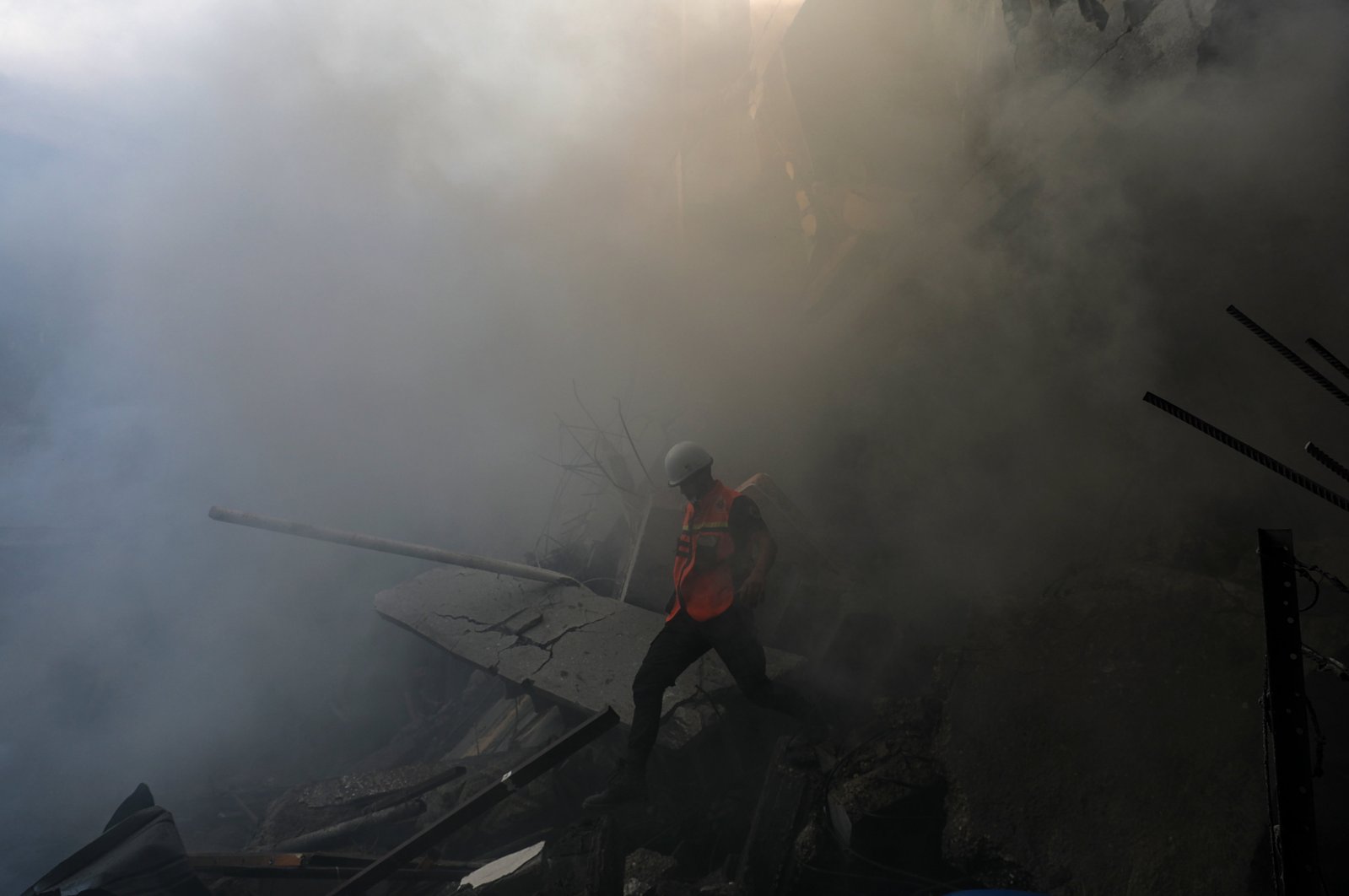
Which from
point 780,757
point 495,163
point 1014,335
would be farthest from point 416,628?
point 495,163

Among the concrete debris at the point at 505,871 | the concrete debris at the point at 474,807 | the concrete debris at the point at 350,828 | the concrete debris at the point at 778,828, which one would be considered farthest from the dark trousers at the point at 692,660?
the concrete debris at the point at 350,828

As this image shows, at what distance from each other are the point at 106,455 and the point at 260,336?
2.54 meters

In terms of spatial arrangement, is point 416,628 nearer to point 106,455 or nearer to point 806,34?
point 806,34

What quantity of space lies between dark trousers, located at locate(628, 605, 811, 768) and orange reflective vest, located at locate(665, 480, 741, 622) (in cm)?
5

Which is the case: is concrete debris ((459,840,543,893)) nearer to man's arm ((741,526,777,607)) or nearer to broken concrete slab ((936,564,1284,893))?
man's arm ((741,526,777,607))

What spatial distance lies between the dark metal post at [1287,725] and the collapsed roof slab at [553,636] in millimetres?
2562

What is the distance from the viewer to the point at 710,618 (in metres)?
3.27

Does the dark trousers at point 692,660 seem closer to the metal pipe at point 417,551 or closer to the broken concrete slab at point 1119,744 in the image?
the broken concrete slab at point 1119,744

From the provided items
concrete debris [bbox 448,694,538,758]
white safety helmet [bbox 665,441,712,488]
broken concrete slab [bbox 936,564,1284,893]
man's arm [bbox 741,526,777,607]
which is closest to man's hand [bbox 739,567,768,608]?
man's arm [bbox 741,526,777,607]

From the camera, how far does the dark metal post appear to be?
129cm

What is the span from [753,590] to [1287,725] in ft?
6.88

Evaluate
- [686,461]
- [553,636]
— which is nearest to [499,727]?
[553,636]

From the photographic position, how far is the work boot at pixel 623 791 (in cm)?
315

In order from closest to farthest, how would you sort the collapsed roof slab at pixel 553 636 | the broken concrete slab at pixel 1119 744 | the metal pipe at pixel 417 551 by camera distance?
the broken concrete slab at pixel 1119 744 → the collapsed roof slab at pixel 553 636 → the metal pipe at pixel 417 551
